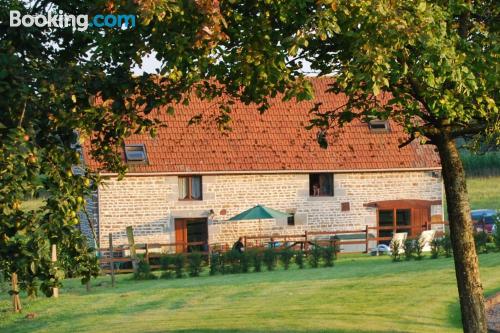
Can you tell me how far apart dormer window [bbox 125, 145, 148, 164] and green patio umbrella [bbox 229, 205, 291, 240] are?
4.16 metres

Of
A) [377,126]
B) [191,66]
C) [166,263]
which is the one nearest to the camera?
[191,66]

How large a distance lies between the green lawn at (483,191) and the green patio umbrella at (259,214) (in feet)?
92.1

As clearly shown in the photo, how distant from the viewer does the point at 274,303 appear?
21250 millimetres

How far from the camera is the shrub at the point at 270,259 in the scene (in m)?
31.8

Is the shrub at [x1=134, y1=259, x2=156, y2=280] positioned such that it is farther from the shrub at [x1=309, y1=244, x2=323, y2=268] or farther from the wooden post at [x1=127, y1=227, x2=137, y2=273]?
the shrub at [x1=309, y1=244, x2=323, y2=268]

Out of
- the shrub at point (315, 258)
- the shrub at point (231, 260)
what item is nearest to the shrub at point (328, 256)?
the shrub at point (315, 258)

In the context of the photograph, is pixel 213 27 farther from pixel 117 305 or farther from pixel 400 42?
pixel 117 305

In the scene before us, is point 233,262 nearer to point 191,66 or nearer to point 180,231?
point 180,231

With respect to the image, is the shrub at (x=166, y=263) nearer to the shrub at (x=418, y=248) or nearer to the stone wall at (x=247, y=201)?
the stone wall at (x=247, y=201)

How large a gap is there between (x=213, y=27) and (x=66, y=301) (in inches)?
632

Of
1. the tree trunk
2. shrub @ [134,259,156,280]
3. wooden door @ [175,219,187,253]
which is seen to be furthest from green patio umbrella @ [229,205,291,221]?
the tree trunk

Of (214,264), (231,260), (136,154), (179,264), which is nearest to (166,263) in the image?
(179,264)

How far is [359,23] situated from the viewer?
11.7 m

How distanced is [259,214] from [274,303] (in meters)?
18.2
